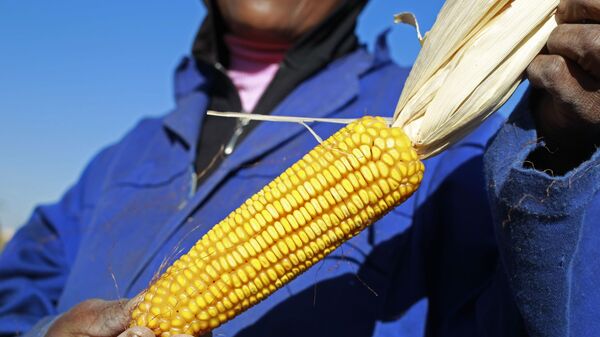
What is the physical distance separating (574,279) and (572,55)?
0.50 m

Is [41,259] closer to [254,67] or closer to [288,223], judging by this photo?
[254,67]

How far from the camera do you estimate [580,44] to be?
126cm

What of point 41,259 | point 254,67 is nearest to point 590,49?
point 254,67

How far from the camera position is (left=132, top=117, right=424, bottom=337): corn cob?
4.56 feet

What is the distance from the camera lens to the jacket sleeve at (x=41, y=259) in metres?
2.43

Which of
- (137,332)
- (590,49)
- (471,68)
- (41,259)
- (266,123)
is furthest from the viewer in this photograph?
(41,259)

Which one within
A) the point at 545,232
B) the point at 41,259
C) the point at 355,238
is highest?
the point at 545,232

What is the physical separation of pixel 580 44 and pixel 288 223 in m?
0.68

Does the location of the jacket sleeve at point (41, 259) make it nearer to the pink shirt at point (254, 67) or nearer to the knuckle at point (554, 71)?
the pink shirt at point (254, 67)

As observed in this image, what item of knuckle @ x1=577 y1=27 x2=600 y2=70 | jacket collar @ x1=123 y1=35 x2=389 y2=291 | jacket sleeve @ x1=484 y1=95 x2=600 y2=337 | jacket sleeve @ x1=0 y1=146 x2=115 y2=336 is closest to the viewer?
knuckle @ x1=577 y1=27 x2=600 y2=70

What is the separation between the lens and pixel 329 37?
8.27ft

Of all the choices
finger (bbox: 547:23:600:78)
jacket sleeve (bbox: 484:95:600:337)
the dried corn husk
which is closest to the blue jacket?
jacket sleeve (bbox: 484:95:600:337)

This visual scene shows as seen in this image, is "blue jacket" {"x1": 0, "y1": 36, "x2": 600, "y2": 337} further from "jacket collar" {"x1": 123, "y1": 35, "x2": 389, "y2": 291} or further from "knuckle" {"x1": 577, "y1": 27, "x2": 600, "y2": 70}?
"knuckle" {"x1": 577, "y1": 27, "x2": 600, "y2": 70}

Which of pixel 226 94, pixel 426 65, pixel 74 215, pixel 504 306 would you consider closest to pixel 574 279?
pixel 504 306
